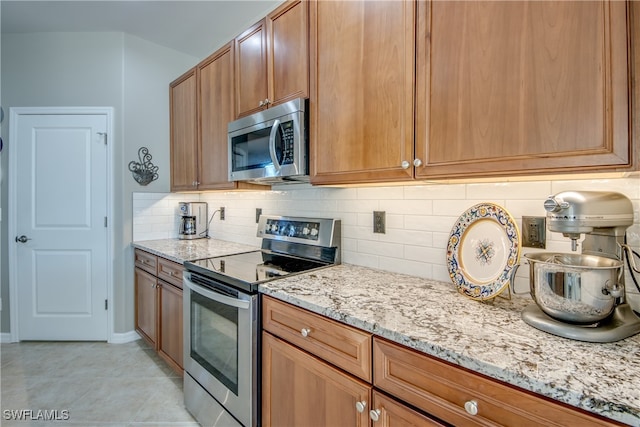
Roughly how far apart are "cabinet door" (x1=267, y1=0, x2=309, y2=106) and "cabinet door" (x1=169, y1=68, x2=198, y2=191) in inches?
42.1

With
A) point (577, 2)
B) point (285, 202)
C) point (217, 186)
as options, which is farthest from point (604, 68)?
point (217, 186)

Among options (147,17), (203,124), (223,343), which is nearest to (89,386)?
(223,343)

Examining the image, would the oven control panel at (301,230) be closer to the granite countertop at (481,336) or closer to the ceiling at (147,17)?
the granite countertop at (481,336)

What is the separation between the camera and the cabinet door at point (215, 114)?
2213mm

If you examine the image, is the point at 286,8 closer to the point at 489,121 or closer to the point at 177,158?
the point at 489,121

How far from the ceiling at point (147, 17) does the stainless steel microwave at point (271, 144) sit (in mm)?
1025

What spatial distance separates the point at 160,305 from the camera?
2367 mm

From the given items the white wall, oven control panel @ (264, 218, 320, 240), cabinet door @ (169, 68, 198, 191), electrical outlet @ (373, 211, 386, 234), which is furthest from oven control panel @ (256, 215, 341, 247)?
the white wall

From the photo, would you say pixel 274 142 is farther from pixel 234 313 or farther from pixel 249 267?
pixel 234 313

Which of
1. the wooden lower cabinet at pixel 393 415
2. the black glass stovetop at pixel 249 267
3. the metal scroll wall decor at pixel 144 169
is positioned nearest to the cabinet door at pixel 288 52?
the black glass stovetop at pixel 249 267

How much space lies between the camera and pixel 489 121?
1.02 m

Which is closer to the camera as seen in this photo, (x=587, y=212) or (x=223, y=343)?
(x=587, y=212)

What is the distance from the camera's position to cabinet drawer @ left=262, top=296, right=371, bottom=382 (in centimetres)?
102

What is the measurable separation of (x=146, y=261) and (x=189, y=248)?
17.5 inches
